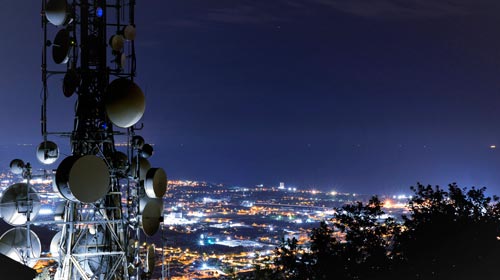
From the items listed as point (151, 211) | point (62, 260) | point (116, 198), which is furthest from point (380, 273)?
point (62, 260)

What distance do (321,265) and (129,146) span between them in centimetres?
440

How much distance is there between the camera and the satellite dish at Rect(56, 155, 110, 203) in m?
6.66

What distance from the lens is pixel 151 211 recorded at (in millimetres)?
8070

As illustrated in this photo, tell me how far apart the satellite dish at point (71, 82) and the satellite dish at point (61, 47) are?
23 cm

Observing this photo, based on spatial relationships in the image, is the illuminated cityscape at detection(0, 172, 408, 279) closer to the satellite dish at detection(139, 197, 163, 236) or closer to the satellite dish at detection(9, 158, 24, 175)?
the satellite dish at detection(9, 158, 24, 175)

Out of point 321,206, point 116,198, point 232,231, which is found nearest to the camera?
point 116,198

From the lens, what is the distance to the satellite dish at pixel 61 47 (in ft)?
24.2

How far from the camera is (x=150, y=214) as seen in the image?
317 inches

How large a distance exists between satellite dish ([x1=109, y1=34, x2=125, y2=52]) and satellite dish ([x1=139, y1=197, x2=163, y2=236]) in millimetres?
2560

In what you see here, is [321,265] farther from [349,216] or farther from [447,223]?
[447,223]

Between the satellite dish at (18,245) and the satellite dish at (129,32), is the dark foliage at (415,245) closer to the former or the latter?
the satellite dish at (18,245)

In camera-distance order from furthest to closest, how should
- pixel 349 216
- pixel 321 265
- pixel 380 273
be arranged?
pixel 349 216 → pixel 321 265 → pixel 380 273

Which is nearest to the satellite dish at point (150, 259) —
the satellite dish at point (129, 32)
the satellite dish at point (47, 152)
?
the satellite dish at point (47, 152)

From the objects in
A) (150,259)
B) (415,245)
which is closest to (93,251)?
(150,259)
